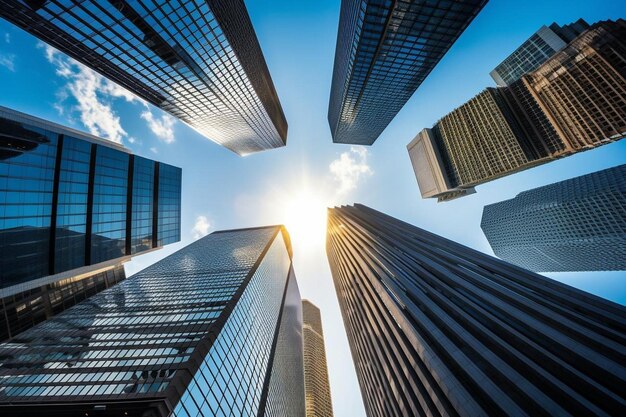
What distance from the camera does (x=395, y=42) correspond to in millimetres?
59156

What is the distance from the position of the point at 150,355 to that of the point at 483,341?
3586cm

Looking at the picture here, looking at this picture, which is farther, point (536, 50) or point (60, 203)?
point (536, 50)

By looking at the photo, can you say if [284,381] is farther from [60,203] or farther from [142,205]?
[60,203]

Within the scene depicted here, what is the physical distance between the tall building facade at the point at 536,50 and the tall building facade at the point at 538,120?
31096mm

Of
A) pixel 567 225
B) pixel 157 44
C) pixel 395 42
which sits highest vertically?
pixel 395 42

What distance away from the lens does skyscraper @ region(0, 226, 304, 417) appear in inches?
906

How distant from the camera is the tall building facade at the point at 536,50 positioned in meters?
106

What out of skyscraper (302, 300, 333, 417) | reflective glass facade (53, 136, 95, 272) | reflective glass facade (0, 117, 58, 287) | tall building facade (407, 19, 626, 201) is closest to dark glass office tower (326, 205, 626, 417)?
reflective glass facade (0, 117, 58, 287)

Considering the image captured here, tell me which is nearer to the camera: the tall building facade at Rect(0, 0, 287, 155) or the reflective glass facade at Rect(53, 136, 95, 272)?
the reflective glass facade at Rect(53, 136, 95, 272)

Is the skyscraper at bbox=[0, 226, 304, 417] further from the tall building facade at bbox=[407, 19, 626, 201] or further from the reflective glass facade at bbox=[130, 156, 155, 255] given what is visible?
the tall building facade at bbox=[407, 19, 626, 201]

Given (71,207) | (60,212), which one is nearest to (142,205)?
(71,207)

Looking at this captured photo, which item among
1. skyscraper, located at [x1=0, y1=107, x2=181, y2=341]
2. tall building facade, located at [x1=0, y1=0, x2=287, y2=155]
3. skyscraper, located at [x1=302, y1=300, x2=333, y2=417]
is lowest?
skyscraper, located at [x1=302, y1=300, x2=333, y2=417]

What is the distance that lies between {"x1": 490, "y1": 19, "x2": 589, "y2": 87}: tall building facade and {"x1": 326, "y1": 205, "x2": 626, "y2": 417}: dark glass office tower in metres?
116

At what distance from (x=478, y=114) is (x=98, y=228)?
4889 inches
